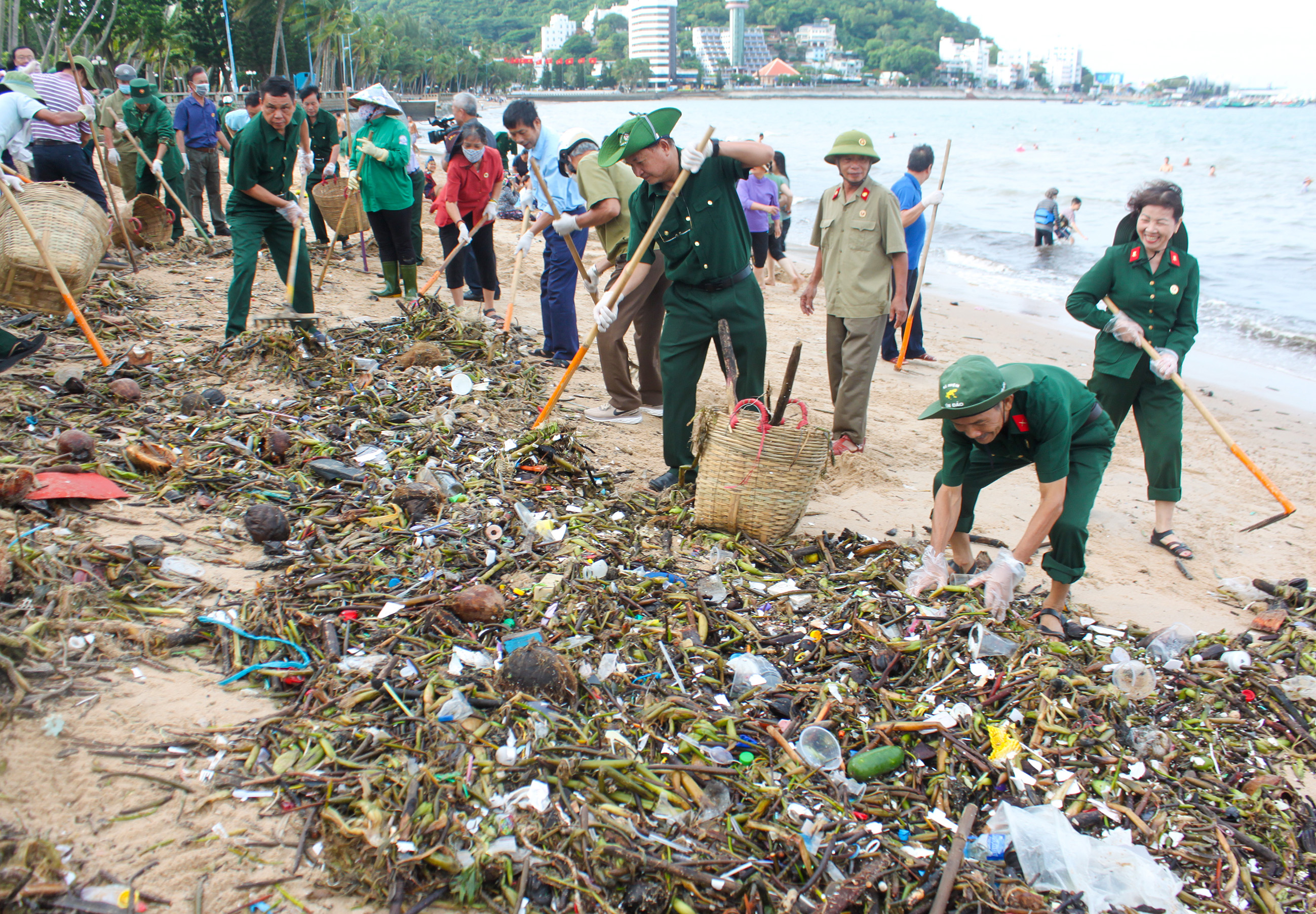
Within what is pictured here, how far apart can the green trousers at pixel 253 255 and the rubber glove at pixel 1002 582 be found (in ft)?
16.5

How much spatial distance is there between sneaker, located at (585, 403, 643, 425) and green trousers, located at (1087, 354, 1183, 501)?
2945 mm

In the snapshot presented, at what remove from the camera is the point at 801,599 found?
363 centimetres

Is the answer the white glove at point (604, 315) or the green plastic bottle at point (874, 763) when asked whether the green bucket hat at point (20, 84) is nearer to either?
the white glove at point (604, 315)

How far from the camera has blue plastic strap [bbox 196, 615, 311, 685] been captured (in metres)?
2.75

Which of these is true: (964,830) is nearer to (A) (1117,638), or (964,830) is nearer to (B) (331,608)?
(A) (1117,638)

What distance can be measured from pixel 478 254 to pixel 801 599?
5548mm

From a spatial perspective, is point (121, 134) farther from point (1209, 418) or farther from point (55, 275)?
point (1209, 418)

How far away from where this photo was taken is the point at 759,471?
3980mm

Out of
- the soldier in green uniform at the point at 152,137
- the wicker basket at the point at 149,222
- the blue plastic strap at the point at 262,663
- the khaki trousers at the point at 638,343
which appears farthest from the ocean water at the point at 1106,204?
the blue plastic strap at the point at 262,663

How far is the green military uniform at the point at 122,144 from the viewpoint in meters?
10.0

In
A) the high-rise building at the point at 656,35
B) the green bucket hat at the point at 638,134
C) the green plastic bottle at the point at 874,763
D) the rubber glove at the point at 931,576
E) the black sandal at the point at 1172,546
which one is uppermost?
the high-rise building at the point at 656,35

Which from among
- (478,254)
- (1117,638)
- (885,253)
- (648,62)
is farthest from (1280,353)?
(648,62)

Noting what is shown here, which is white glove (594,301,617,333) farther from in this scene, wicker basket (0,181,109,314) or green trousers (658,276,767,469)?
wicker basket (0,181,109,314)

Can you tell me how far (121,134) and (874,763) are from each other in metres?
11.7
